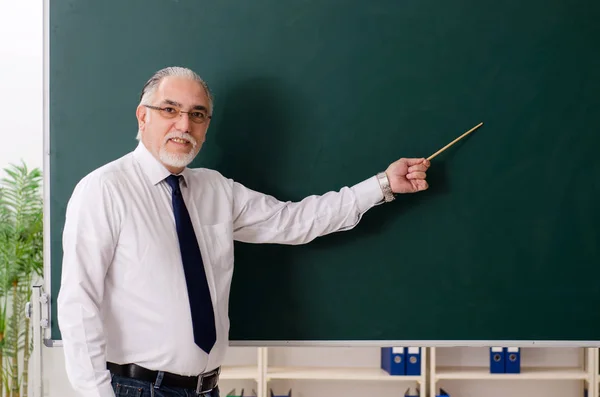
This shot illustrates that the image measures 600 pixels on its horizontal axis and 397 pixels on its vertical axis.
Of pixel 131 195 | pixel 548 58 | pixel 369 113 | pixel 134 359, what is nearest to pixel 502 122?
→ pixel 548 58

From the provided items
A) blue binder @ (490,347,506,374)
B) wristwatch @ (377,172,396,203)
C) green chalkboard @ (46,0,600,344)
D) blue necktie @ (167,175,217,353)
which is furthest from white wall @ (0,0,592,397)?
wristwatch @ (377,172,396,203)

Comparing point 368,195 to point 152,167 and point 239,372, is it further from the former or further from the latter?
point 239,372

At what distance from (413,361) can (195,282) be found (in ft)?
8.91

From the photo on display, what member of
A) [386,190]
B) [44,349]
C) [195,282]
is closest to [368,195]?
[386,190]

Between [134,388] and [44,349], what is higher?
[134,388]

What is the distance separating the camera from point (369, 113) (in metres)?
2.40

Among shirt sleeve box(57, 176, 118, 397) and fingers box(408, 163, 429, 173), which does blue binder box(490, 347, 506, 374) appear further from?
shirt sleeve box(57, 176, 118, 397)

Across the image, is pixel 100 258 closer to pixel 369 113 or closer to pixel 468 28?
pixel 369 113

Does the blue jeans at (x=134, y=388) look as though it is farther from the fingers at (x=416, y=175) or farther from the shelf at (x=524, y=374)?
the shelf at (x=524, y=374)

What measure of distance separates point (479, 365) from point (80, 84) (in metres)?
3.55

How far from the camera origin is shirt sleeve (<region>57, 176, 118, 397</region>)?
1.81 meters

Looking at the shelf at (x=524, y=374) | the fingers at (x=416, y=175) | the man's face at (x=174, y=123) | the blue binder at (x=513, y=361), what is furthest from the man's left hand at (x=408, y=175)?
the blue binder at (x=513, y=361)

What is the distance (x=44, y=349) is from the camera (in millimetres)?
4480

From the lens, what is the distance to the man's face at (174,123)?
2053 mm
